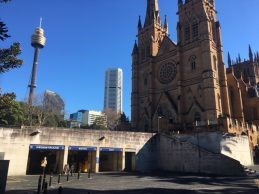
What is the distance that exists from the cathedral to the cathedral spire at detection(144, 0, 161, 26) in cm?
27

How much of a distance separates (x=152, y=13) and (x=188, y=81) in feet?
80.9

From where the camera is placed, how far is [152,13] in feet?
234

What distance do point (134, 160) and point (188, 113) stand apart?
Answer: 742 inches

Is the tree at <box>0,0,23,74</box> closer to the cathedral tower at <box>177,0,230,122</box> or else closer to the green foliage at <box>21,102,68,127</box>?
the cathedral tower at <box>177,0,230,122</box>

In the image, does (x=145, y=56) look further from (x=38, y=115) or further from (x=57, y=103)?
(x=57, y=103)

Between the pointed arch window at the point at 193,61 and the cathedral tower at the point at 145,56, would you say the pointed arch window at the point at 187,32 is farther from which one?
the cathedral tower at the point at 145,56

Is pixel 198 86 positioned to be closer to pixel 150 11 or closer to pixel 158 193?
pixel 150 11

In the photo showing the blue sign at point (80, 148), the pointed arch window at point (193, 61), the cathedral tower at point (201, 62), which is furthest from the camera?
the pointed arch window at point (193, 61)

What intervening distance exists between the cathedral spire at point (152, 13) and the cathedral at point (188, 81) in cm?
27

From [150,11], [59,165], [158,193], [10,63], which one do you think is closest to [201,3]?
[150,11]

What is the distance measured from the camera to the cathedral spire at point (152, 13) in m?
70.1

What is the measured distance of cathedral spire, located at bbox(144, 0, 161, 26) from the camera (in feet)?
230

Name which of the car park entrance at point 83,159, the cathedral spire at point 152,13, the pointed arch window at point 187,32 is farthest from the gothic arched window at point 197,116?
the cathedral spire at point 152,13

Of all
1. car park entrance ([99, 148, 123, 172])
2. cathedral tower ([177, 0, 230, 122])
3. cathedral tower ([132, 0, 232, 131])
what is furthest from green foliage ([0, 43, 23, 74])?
cathedral tower ([177, 0, 230, 122])
